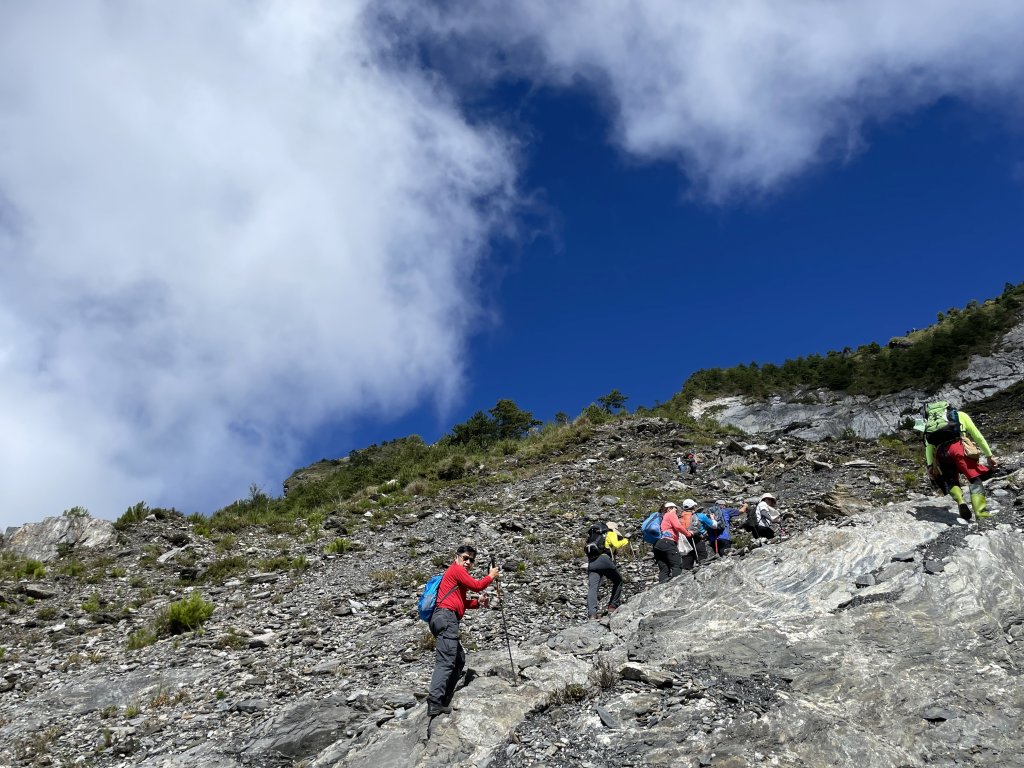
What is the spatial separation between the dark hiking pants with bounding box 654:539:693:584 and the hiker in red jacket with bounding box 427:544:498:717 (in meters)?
5.32

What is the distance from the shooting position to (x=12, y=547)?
74.2 ft

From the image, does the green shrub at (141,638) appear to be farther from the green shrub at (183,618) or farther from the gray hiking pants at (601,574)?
the gray hiking pants at (601,574)

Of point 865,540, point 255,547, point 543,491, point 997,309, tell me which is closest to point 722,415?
point 997,309

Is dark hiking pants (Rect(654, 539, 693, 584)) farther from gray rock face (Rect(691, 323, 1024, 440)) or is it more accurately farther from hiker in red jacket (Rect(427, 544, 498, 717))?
gray rock face (Rect(691, 323, 1024, 440))

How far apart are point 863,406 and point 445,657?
48.5 meters

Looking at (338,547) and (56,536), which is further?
(56,536)

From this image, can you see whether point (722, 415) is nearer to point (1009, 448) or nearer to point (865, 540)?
point (1009, 448)

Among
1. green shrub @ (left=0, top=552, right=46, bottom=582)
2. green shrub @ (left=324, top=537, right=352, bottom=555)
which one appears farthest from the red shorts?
green shrub @ (left=0, top=552, right=46, bottom=582)

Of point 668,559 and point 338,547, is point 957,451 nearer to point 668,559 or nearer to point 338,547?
point 668,559

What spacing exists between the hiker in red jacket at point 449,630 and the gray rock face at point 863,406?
41592mm

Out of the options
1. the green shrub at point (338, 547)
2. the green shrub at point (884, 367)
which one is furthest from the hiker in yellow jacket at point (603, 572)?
the green shrub at point (884, 367)

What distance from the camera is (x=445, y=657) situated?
9031 mm

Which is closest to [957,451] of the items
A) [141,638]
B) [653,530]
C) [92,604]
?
[653,530]

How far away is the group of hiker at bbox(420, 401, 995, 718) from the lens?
9195 mm
